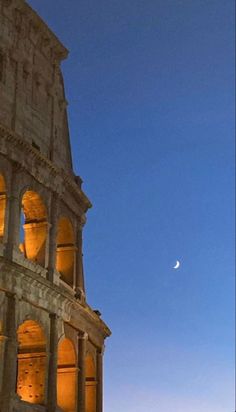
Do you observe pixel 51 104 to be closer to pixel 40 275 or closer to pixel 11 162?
pixel 11 162

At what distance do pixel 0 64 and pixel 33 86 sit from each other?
1991 mm

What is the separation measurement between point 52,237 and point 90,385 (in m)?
6.41

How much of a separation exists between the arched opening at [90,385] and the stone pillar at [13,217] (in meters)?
6.96

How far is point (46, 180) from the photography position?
1125 inches

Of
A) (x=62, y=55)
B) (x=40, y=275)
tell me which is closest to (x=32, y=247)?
(x=40, y=275)

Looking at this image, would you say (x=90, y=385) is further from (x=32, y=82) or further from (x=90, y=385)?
(x=32, y=82)

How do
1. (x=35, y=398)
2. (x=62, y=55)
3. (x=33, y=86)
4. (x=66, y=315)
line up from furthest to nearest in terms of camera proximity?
1. (x=62, y=55)
2. (x=33, y=86)
3. (x=66, y=315)
4. (x=35, y=398)

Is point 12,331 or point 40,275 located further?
point 40,275

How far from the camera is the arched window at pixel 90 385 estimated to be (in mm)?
30172

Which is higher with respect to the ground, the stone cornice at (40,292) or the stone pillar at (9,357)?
the stone cornice at (40,292)

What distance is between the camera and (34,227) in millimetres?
28719

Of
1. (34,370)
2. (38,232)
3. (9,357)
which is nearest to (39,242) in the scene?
(38,232)

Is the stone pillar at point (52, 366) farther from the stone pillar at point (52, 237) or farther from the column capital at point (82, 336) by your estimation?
the column capital at point (82, 336)

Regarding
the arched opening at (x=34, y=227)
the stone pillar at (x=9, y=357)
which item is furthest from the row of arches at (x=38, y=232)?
the stone pillar at (x=9, y=357)
